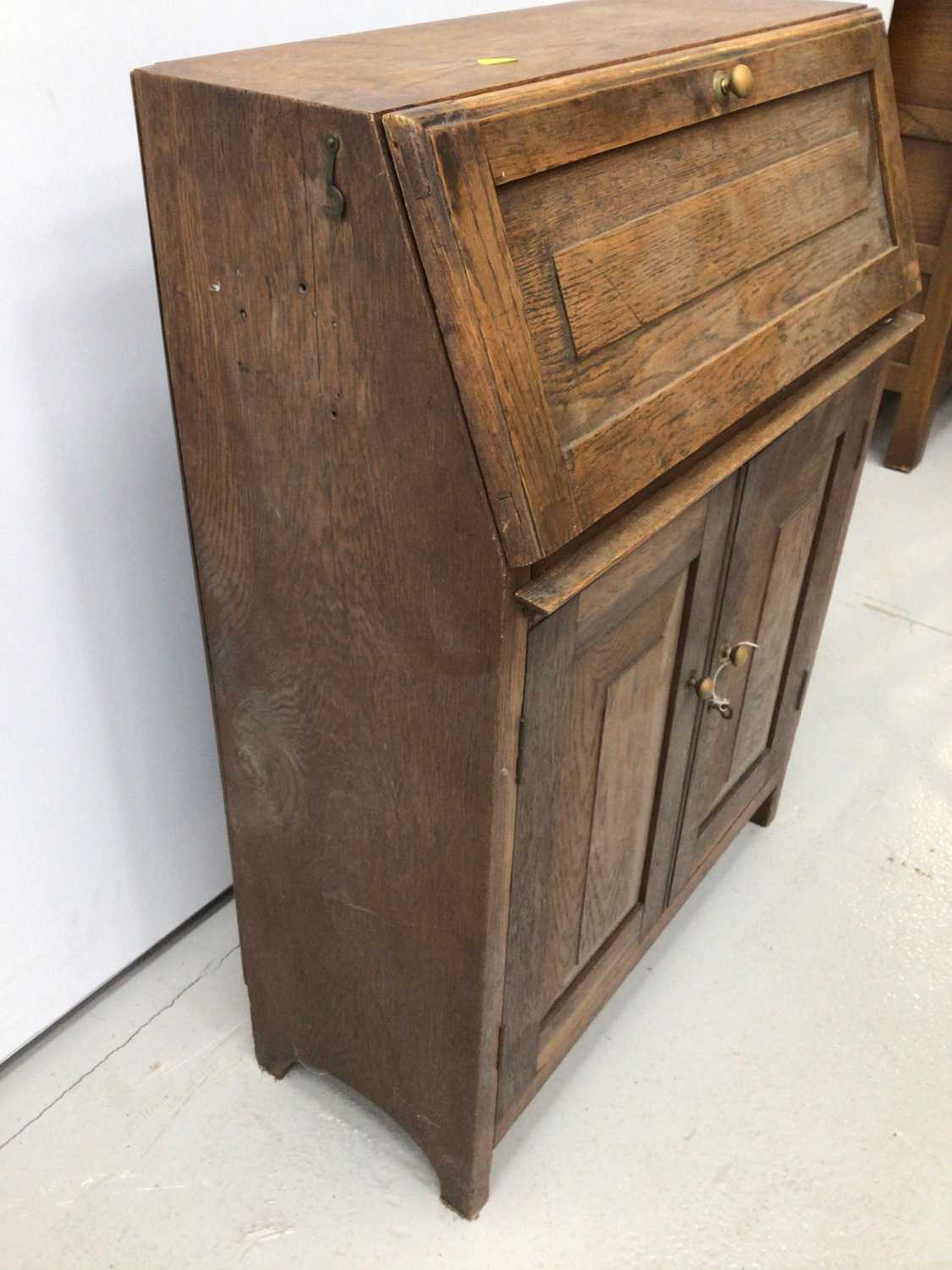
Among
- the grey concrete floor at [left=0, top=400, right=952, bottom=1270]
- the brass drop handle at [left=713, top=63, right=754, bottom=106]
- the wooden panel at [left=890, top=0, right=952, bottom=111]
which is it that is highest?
the brass drop handle at [left=713, top=63, right=754, bottom=106]

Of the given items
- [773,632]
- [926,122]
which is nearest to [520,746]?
[773,632]

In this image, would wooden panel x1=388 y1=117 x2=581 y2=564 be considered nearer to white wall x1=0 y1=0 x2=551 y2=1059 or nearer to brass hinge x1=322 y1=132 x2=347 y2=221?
brass hinge x1=322 y1=132 x2=347 y2=221

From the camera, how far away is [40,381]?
1.29m

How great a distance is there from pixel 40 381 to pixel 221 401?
1.13ft

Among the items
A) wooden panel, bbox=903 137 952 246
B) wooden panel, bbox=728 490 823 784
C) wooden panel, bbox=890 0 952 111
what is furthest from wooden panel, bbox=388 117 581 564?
wooden panel, bbox=890 0 952 111

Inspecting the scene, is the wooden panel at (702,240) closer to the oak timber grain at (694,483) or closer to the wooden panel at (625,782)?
the oak timber grain at (694,483)

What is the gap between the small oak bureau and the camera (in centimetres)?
89

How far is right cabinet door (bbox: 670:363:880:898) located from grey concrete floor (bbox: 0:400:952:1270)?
228 mm

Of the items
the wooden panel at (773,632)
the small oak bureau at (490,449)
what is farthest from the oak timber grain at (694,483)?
the wooden panel at (773,632)

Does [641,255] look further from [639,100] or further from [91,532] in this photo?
[91,532]

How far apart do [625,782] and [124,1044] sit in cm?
88

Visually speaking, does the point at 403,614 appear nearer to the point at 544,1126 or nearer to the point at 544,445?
the point at 544,445

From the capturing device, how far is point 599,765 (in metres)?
1.31

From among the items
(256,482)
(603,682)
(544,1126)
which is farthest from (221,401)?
(544,1126)
